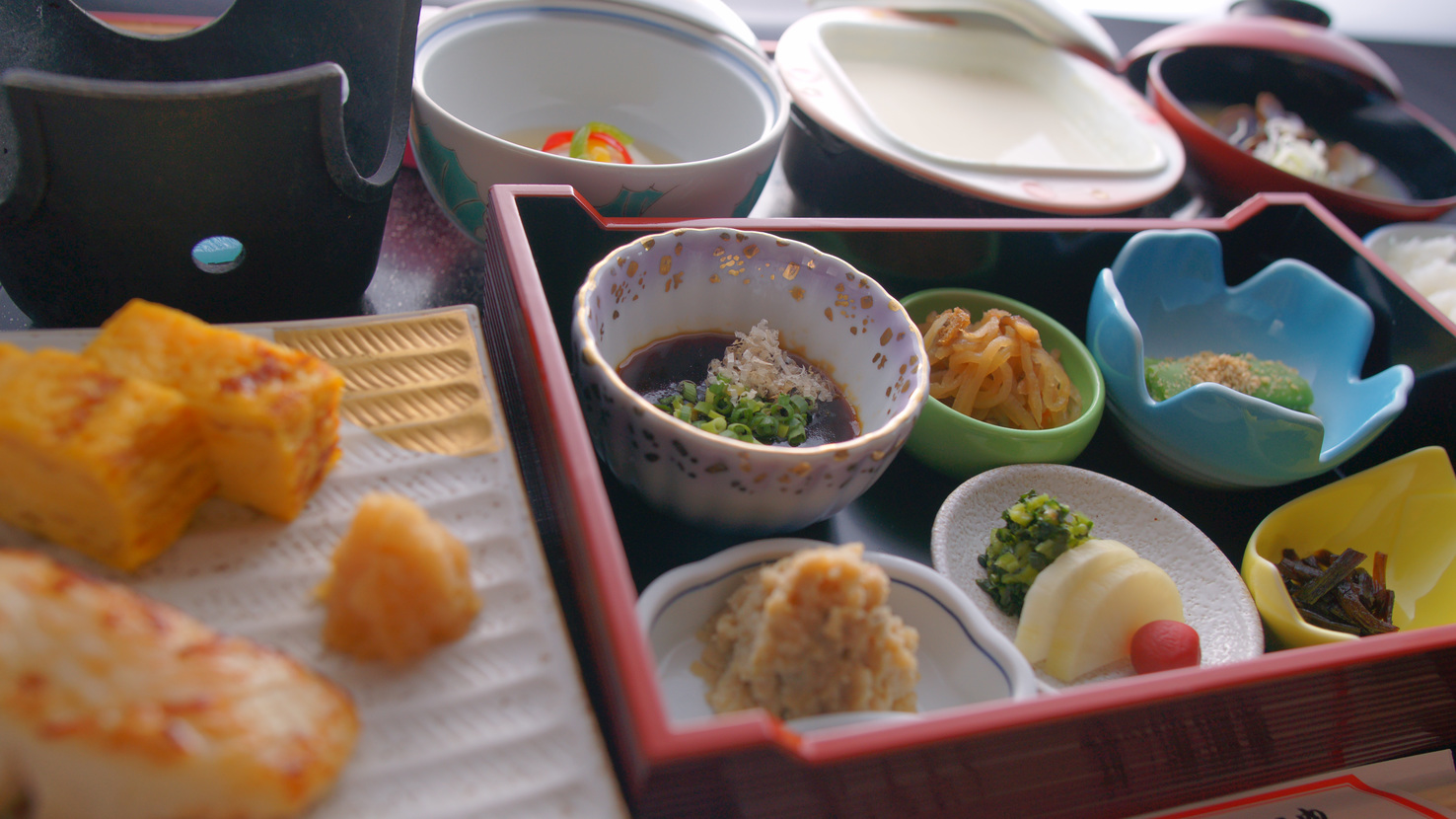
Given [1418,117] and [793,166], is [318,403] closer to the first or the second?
[793,166]

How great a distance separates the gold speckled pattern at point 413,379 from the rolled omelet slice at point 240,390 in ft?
0.33

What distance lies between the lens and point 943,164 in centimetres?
150

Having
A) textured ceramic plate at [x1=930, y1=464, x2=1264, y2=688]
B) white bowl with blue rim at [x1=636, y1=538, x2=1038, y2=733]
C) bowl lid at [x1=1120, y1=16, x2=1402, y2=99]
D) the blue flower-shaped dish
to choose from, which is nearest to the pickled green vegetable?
textured ceramic plate at [x1=930, y1=464, x2=1264, y2=688]

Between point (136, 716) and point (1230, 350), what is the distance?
1.65m

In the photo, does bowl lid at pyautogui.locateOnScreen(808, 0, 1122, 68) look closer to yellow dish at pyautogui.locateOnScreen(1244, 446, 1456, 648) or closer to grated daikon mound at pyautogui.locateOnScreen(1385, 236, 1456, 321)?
grated daikon mound at pyautogui.locateOnScreen(1385, 236, 1456, 321)

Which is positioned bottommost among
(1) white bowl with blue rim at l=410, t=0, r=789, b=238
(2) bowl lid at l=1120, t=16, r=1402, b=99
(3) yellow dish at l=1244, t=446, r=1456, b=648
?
(3) yellow dish at l=1244, t=446, r=1456, b=648

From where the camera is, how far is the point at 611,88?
62.2 inches

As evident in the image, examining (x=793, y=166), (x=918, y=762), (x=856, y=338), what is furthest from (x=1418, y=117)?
(x=918, y=762)

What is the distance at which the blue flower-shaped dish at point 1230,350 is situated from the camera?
116 cm

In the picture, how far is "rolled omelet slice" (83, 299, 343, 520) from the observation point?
773 mm

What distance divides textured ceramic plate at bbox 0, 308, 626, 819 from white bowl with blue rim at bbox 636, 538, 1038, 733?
130 millimetres

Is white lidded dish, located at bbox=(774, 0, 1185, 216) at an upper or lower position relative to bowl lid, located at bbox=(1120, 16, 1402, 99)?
lower

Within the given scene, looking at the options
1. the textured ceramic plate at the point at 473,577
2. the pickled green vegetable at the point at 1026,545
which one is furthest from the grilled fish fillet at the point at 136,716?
the pickled green vegetable at the point at 1026,545

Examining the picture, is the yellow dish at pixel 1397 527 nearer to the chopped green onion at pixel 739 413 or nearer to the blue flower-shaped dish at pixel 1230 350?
the blue flower-shaped dish at pixel 1230 350
